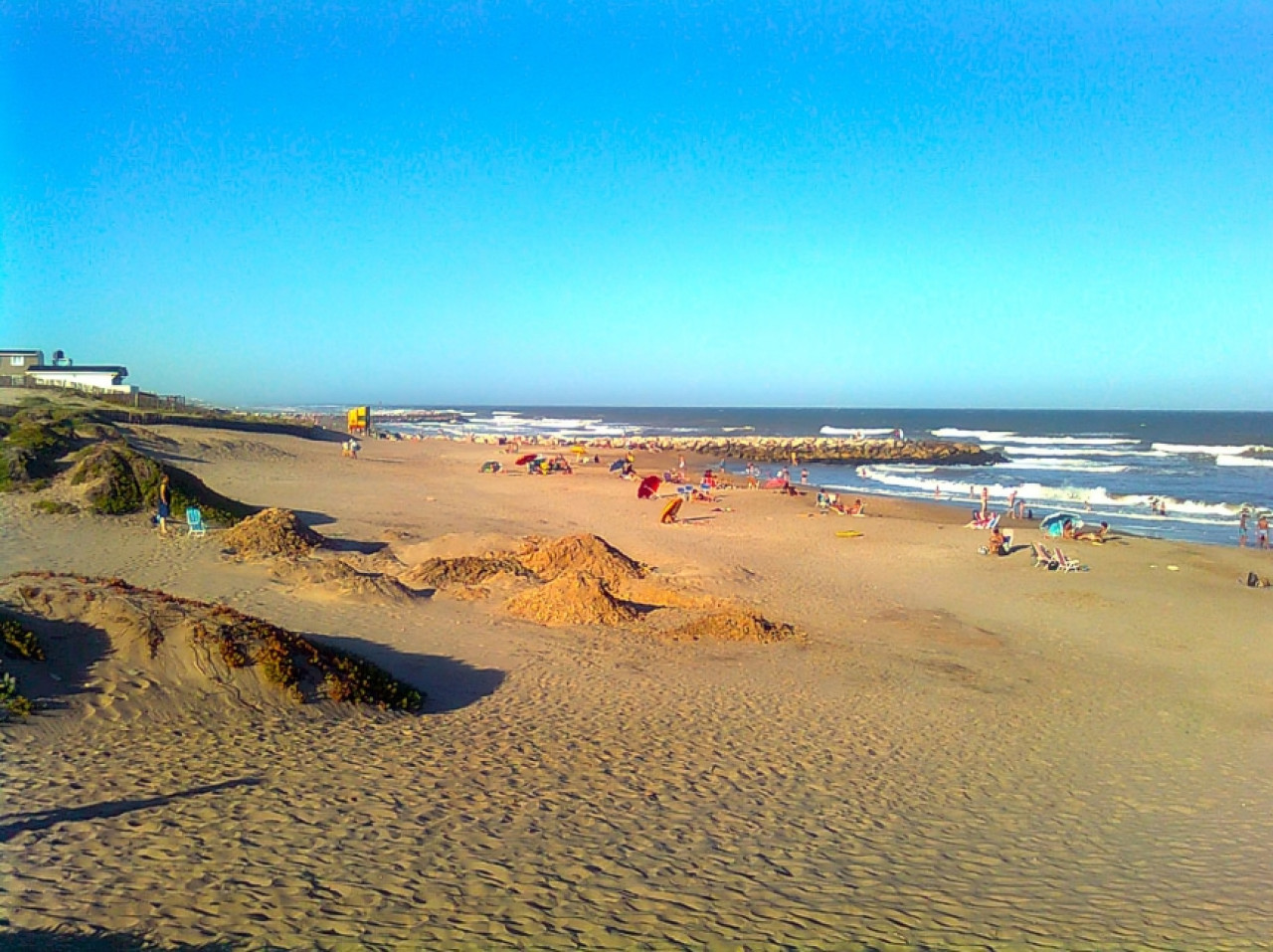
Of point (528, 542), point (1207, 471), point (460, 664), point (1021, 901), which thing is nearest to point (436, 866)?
point (1021, 901)

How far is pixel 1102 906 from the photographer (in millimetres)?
5508

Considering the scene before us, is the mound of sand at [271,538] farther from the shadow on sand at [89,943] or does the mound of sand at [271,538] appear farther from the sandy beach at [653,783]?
the shadow on sand at [89,943]

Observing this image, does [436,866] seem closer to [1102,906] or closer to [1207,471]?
[1102,906]

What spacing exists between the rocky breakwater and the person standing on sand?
4856 cm

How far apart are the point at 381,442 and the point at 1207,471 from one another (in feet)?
159

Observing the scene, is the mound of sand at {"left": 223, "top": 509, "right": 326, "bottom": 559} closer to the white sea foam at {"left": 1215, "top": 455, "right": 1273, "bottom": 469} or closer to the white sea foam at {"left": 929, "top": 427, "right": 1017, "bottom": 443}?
the white sea foam at {"left": 1215, "top": 455, "right": 1273, "bottom": 469}

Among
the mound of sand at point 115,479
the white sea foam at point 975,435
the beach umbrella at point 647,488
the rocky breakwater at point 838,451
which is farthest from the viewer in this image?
the white sea foam at point 975,435

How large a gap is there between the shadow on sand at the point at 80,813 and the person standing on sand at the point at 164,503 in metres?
12.1

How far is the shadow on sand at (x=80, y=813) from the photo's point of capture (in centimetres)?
520

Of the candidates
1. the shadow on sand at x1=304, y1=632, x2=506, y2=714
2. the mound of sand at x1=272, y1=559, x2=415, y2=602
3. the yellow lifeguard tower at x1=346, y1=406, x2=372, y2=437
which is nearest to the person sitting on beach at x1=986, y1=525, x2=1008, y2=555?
the mound of sand at x1=272, y1=559, x2=415, y2=602

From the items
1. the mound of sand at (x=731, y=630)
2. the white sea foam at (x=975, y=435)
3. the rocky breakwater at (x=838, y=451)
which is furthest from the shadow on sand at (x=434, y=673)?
the white sea foam at (x=975, y=435)

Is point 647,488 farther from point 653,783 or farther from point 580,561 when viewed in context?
point 653,783

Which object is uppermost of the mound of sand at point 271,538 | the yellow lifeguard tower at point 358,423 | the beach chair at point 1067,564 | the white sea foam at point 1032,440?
the yellow lifeguard tower at point 358,423

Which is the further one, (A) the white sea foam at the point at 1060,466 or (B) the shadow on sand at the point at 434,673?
(A) the white sea foam at the point at 1060,466
